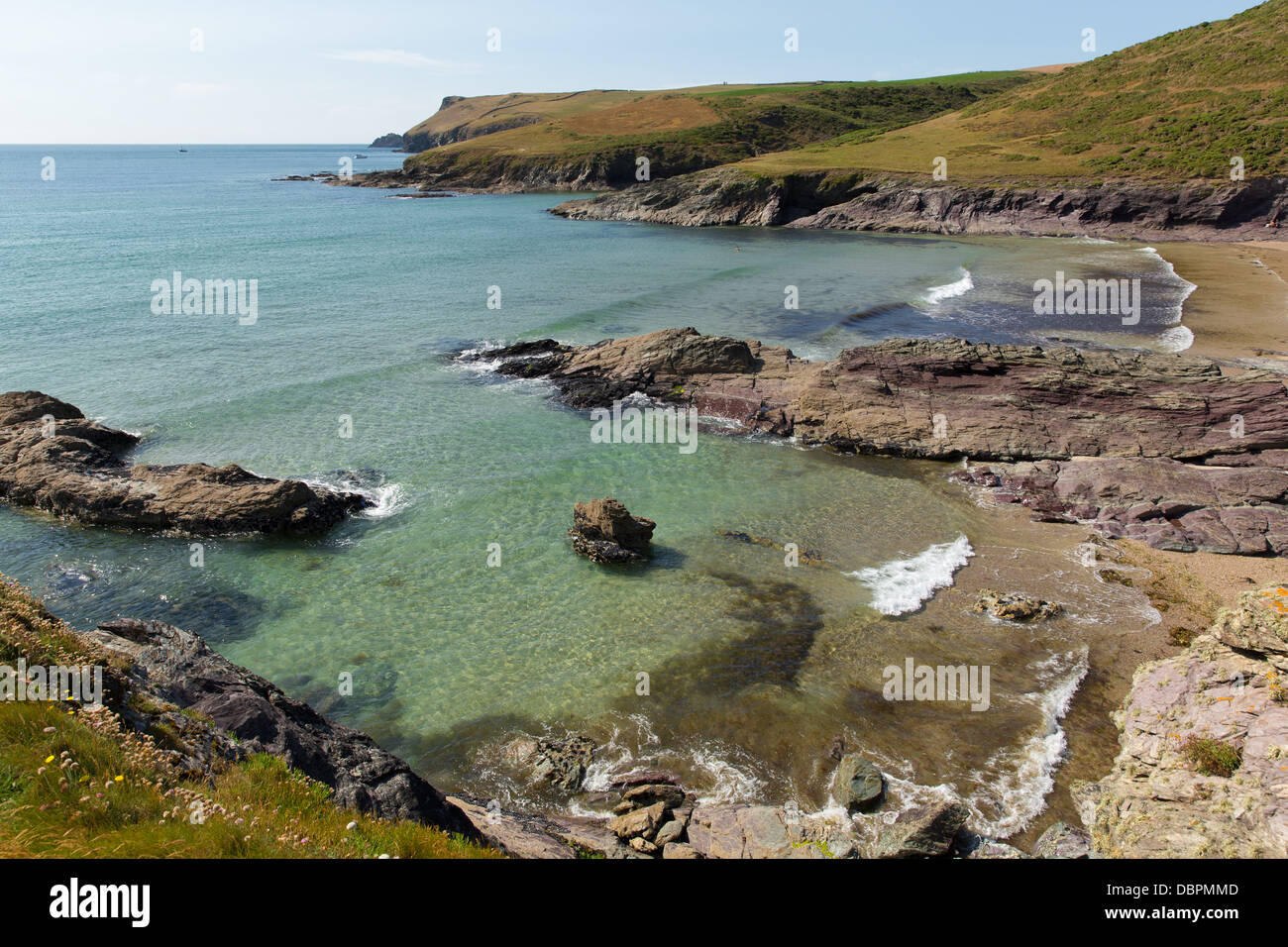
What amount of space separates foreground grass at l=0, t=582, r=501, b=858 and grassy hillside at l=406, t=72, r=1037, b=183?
136150mm

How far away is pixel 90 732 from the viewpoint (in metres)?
6.98

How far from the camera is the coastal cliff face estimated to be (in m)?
69.9

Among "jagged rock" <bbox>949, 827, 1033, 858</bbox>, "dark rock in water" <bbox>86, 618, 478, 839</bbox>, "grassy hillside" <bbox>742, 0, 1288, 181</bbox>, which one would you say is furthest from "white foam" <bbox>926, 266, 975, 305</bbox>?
"dark rock in water" <bbox>86, 618, 478, 839</bbox>

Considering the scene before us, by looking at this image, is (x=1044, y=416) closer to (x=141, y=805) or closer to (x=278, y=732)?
(x=278, y=732)

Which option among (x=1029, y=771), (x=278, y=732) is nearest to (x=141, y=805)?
(x=278, y=732)

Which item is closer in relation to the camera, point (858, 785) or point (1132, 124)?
point (858, 785)

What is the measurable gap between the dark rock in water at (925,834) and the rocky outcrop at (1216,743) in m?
1.91

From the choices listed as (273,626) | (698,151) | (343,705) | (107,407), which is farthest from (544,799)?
(698,151)

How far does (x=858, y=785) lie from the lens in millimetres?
11773

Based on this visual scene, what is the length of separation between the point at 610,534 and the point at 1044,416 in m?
18.3

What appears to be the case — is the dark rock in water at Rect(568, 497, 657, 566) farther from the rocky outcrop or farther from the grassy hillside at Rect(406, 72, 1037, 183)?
the grassy hillside at Rect(406, 72, 1037, 183)

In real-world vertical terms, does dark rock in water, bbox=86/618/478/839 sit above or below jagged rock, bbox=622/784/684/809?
above

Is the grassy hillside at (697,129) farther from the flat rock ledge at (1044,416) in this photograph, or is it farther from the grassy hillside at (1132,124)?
the flat rock ledge at (1044,416)
